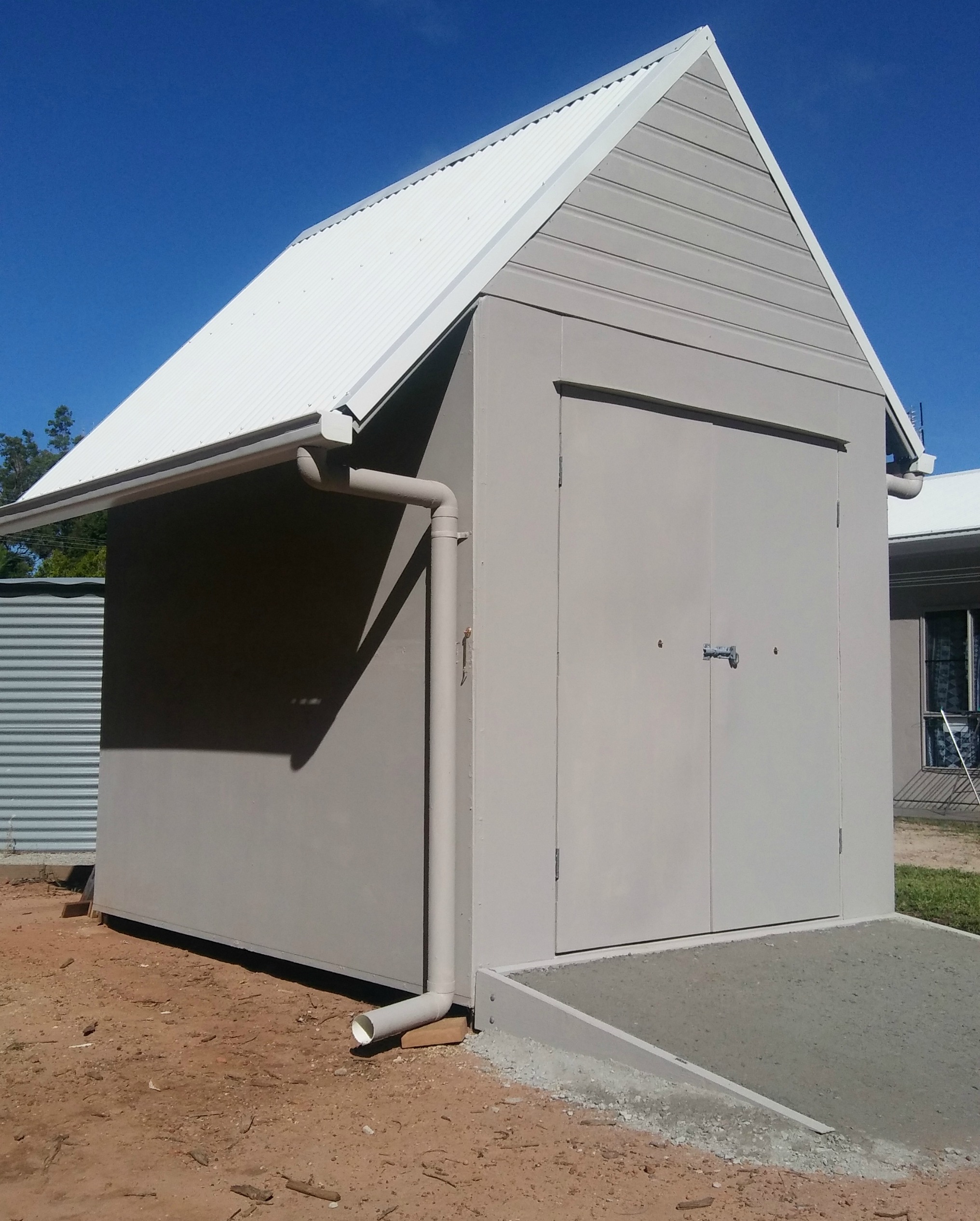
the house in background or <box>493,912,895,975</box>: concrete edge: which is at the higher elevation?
the house in background

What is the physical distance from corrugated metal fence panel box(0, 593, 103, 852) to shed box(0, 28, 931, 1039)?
3382 mm

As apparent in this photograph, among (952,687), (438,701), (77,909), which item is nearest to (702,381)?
(438,701)

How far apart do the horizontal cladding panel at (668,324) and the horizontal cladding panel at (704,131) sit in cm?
100

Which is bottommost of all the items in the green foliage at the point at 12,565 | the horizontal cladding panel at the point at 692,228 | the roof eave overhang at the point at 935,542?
the roof eave overhang at the point at 935,542

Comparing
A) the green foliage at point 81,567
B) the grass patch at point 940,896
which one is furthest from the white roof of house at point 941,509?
the green foliage at point 81,567

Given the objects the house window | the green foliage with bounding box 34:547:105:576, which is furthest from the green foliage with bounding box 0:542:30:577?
the house window

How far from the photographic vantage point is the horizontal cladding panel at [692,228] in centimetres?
588

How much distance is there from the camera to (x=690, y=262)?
6.25 metres

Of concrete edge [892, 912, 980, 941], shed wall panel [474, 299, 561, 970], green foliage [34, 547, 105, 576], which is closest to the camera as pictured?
shed wall panel [474, 299, 561, 970]

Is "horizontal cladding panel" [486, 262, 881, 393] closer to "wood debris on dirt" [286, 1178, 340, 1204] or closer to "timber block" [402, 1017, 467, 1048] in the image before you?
"timber block" [402, 1017, 467, 1048]

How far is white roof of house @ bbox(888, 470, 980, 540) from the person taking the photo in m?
14.6

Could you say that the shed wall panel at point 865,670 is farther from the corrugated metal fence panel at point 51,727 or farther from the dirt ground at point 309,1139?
the corrugated metal fence panel at point 51,727

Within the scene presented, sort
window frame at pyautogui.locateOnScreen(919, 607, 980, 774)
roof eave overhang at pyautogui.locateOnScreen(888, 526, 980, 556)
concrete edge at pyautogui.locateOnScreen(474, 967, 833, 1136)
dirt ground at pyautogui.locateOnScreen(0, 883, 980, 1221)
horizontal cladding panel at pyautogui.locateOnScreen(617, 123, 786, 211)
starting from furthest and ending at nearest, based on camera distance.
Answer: window frame at pyautogui.locateOnScreen(919, 607, 980, 774), roof eave overhang at pyautogui.locateOnScreen(888, 526, 980, 556), horizontal cladding panel at pyautogui.locateOnScreen(617, 123, 786, 211), concrete edge at pyautogui.locateOnScreen(474, 967, 833, 1136), dirt ground at pyautogui.locateOnScreen(0, 883, 980, 1221)

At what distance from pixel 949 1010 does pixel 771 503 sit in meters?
2.70
